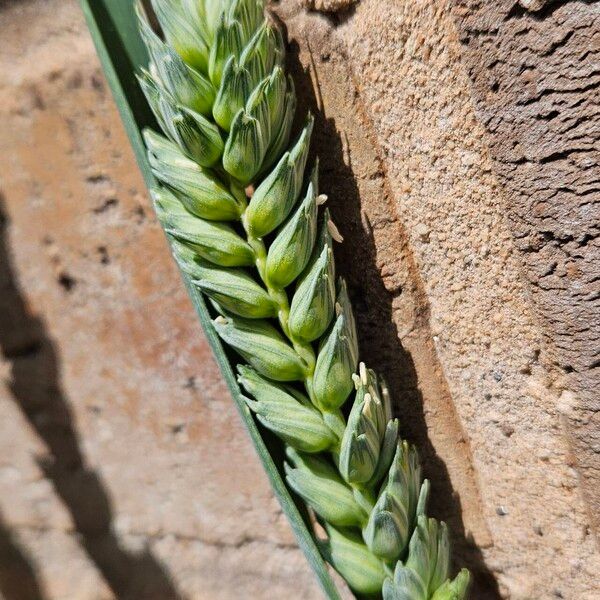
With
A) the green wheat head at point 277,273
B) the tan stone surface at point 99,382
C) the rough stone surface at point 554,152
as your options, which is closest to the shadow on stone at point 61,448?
the tan stone surface at point 99,382

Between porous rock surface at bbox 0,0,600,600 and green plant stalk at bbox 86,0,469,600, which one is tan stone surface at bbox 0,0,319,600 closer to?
porous rock surface at bbox 0,0,600,600

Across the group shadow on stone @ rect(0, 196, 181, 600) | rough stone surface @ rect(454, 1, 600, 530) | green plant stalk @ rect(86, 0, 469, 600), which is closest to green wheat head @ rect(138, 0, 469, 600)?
green plant stalk @ rect(86, 0, 469, 600)

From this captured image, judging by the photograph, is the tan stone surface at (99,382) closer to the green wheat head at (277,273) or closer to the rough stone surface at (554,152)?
the green wheat head at (277,273)

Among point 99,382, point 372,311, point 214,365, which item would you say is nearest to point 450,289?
point 372,311

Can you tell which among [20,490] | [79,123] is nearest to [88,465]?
[20,490]

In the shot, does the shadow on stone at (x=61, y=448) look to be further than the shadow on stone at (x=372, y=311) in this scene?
Yes
